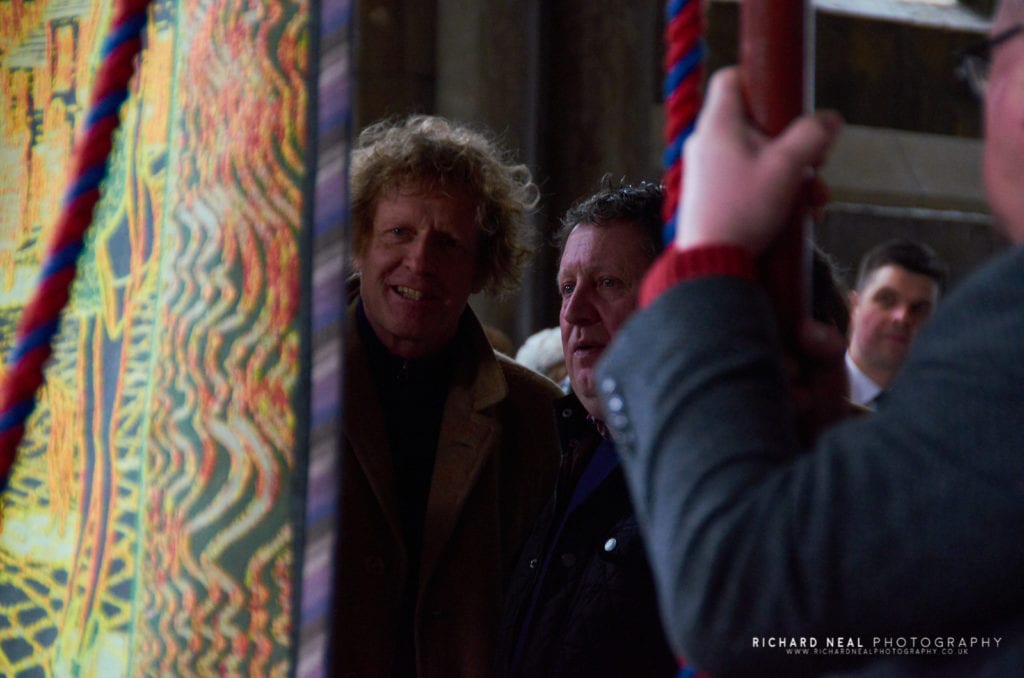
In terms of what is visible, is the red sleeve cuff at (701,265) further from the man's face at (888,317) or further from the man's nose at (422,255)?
the man's face at (888,317)

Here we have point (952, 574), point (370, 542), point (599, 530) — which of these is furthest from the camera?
point (370, 542)

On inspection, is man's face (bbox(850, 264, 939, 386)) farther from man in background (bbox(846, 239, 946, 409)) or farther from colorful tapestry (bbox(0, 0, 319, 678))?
colorful tapestry (bbox(0, 0, 319, 678))

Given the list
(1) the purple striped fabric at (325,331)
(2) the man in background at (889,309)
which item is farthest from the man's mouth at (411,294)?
(2) the man in background at (889,309)

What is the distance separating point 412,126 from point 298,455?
4.92 feet

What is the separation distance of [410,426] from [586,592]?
551 millimetres

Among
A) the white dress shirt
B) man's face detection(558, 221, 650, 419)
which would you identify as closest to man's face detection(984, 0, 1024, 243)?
man's face detection(558, 221, 650, 419)

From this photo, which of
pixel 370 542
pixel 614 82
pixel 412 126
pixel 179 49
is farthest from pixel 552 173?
pixel 179 49

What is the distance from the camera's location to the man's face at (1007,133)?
0.65 m

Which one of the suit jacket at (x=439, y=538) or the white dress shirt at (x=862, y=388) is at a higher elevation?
the white dress shirt at (x=862, y=388)

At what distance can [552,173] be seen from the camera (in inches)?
286

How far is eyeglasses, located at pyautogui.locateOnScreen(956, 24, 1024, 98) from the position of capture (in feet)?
2.23

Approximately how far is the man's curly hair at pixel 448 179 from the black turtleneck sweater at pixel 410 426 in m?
0.19

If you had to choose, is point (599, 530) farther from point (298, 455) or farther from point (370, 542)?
point (298, 455)

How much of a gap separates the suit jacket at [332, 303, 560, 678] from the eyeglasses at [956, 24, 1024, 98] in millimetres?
1277
